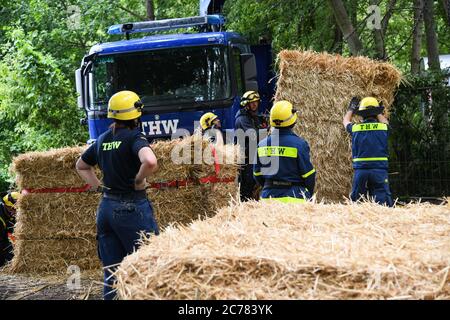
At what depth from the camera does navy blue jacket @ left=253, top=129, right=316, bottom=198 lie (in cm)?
717

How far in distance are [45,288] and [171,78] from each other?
13.6 feet

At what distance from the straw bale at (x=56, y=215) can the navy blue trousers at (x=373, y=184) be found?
11.2 feet

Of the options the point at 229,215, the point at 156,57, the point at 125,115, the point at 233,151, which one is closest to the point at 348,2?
the point at 156,57

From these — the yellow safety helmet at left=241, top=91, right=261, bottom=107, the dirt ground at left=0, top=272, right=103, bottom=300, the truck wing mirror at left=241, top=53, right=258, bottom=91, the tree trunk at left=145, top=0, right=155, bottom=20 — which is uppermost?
the tree trunk at left=145, top=0, right=155, bottom=20

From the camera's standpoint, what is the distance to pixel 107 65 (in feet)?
39.2

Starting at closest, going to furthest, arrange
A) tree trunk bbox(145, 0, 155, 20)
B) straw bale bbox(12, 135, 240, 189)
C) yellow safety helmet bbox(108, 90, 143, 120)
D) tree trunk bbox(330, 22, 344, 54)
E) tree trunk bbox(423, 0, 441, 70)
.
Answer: yellow safety helmet bbox(108, 90, 143, 120) < straw bale bbox(12, 135, 240, 189) < tree trunk bbox(423, 0, 441, 70) < tree trunk bbox(330, 22, 344, 54) < tree trunk bbox(145, 0, 155, 20)

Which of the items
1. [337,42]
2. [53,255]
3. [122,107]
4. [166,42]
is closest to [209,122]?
[166,42]

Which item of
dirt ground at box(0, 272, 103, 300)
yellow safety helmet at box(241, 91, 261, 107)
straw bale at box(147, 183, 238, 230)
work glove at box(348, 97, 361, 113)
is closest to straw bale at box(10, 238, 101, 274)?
dirt ground at box(0, 272, 103, 300)

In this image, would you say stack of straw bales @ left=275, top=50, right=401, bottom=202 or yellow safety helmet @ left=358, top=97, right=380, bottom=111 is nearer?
yellow safety helmet @ left=358, top=97, right=380, bottom=111

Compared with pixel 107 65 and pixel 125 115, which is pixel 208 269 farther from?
pixel 107 65

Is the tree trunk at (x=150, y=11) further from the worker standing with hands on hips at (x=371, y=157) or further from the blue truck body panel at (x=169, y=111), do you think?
the worker standing with hands on hips at (x=371, y=157)

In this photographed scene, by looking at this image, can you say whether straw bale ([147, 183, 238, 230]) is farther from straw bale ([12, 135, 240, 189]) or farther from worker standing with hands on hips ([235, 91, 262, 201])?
worker standing with hands on hips ([235, 91, 262, 201])

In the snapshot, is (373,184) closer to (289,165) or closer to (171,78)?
(289,165)

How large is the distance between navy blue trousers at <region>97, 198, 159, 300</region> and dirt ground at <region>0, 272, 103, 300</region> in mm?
1597
